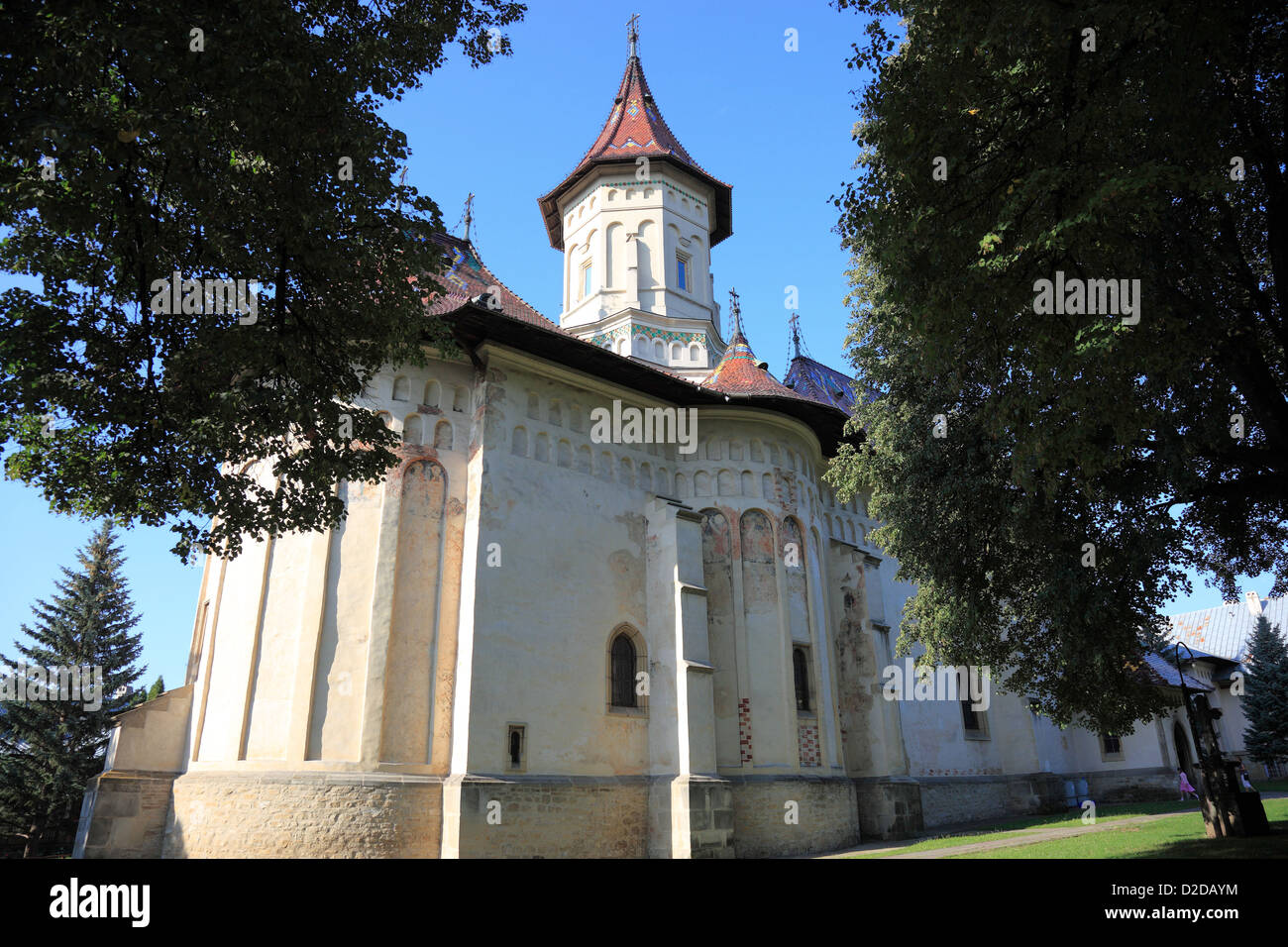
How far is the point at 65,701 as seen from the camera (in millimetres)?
25188

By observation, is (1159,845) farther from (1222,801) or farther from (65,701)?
(65,701)

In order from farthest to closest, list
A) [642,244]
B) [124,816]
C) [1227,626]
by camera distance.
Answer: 1. [1227,626]
2. [642,244]
3. [124,816]

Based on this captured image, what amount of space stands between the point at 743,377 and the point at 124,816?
15213mm

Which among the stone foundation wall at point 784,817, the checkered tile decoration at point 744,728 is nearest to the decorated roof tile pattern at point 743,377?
the checkered tile decoration at point 744,728

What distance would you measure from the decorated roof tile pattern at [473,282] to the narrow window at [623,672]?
267 inches

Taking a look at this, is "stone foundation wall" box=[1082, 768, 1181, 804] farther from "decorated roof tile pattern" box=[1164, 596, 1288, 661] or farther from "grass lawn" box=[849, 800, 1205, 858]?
"decorated roof tile pattern" box=[1164, 596, 1288, 661]

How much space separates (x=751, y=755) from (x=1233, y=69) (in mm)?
13476

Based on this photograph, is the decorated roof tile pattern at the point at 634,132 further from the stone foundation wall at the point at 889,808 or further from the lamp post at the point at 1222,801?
the lamp post at the point at 1222,801

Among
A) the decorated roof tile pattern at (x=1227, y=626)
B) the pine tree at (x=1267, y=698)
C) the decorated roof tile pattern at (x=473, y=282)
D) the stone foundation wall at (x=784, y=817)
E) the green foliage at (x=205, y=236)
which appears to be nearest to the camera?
the green foliage at (x=205, y=236)

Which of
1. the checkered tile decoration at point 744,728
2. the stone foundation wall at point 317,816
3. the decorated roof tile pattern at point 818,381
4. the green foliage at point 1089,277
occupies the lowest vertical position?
the stone foundation wall at point 317,816

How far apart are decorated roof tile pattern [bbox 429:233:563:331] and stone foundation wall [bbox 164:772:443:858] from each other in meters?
8.80

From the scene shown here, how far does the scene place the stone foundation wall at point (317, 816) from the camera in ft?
40.1

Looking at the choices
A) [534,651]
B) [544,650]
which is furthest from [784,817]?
[534,651]
